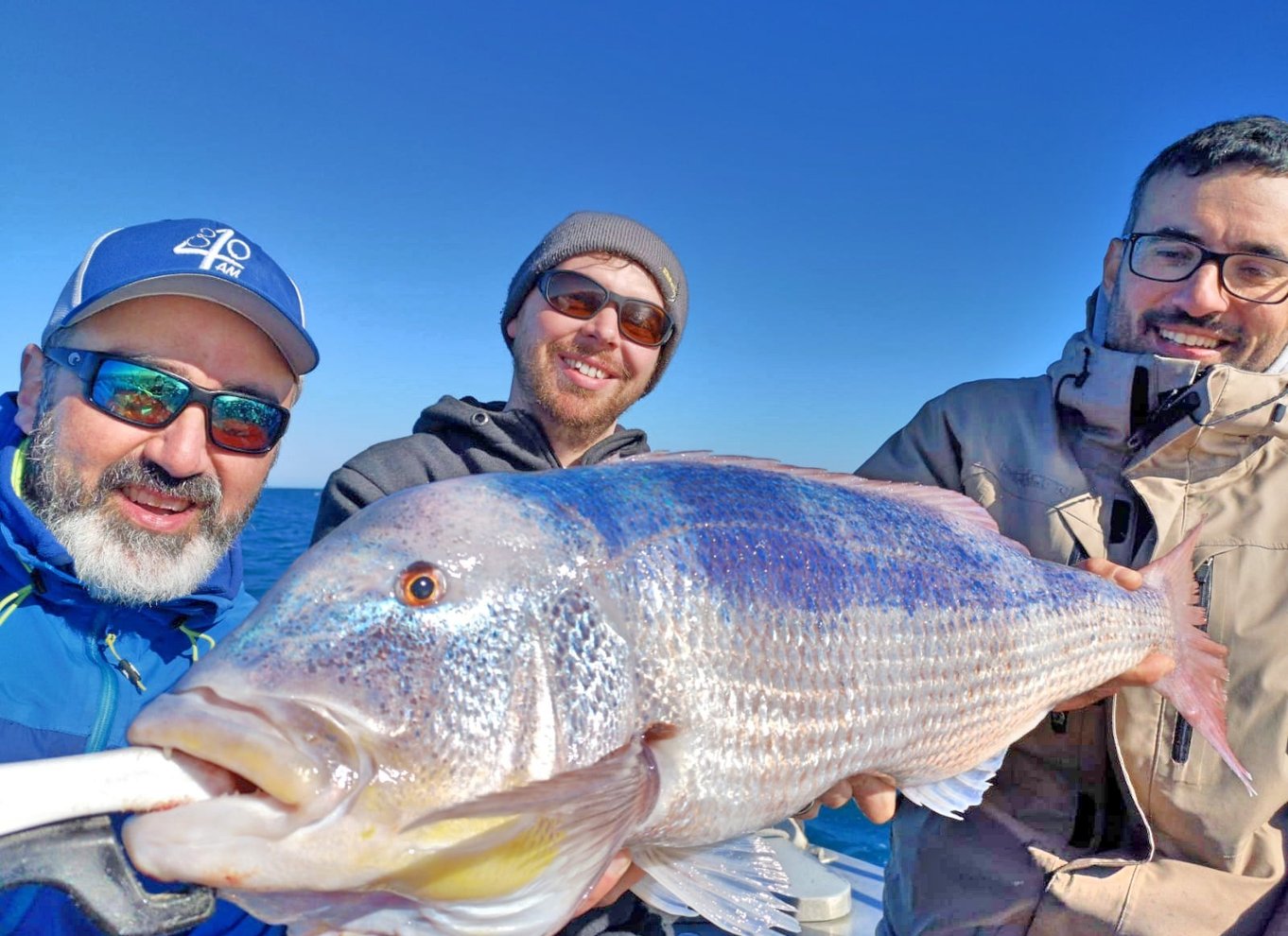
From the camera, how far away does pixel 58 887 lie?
117 centimetres

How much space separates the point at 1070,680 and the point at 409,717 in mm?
2077

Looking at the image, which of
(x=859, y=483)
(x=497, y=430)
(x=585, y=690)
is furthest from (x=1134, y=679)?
(x=497, y=430)

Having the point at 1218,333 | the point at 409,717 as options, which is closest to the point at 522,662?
the point at 409,717

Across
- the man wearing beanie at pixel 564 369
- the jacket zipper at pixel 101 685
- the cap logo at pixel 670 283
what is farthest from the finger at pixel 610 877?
the cap logo at pixel 670 283

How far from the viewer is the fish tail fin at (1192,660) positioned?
238 centimetres

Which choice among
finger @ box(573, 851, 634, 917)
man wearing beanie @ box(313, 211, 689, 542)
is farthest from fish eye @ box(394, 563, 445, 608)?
man wearing beanie @ box(313, 211, 689, 542)

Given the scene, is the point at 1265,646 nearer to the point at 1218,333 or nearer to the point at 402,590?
the point at 1218,333

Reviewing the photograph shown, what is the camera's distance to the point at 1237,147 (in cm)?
257

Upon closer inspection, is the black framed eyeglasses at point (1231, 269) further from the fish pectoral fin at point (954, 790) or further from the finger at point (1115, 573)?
the fish pectoral fin at point (954, 790)

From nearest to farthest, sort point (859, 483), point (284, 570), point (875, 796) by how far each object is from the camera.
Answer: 1. point (875, 796)
2. point (859, 483)
3. point (284, 570)

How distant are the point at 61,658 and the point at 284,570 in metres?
2.41

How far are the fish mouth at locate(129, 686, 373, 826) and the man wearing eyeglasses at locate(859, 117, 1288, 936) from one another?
7.65 ft

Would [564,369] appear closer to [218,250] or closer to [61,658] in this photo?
[218,250]

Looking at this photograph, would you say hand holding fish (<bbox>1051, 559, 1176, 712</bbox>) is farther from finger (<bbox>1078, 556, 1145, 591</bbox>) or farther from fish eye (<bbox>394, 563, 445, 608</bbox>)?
fish eye (<bbox>394, 563, 445, 608</bbox>)
